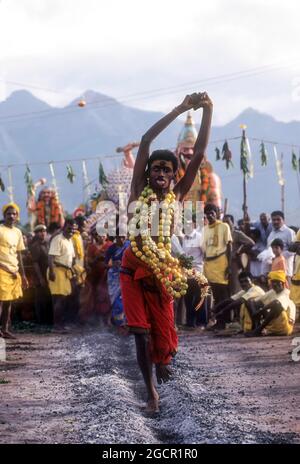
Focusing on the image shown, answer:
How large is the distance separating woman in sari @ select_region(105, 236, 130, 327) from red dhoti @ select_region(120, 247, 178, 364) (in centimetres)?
683

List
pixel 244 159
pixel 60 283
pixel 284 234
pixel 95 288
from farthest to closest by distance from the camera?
pixel 244 159
pixel 95 288
pixel 60 283
pixel 284 234

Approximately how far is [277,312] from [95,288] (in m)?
4.83

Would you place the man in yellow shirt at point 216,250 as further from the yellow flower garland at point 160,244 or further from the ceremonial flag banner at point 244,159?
the ceremonial flag banner at point 244,159

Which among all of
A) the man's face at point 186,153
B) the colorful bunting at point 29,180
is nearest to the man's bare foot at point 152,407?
the man's face at point 186,153

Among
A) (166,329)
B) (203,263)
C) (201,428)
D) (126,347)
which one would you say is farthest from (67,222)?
(201,428)

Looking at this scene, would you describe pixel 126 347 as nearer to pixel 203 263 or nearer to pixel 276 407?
pixel 203 263

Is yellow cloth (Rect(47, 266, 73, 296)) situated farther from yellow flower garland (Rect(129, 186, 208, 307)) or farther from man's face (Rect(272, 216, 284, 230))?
yellow flower garland (Rect(129, 186, 208, 307))

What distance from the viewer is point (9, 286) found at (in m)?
13.5

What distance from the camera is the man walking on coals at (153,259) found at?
736cm

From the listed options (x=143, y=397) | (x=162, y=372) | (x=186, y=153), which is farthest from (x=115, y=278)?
(x=186, y=153)

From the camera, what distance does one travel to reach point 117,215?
58.9 ft

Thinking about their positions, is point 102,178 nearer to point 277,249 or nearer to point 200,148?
point 277,249
